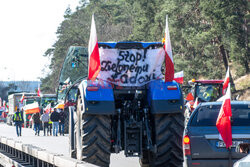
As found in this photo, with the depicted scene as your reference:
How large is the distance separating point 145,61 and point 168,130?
154 cm

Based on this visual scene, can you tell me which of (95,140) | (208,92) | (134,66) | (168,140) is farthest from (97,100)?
(208,92)

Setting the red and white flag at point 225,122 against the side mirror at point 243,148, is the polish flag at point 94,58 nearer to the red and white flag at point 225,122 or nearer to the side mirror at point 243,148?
the red and white flag at point 225,122

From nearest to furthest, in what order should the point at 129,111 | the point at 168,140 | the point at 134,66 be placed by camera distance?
1. the point at 168,140
2. the point at 129,111
3. the point at 134,66

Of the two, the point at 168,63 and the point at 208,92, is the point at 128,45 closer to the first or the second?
the point at 168,63

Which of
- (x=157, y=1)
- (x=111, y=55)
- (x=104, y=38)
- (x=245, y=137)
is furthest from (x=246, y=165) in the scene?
(x=104, y=38)

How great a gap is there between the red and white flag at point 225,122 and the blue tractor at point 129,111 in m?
2.00

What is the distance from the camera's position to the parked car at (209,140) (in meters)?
10.3

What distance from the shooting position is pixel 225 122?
9.99m

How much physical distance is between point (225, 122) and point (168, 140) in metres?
2.27

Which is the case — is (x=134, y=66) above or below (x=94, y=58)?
below

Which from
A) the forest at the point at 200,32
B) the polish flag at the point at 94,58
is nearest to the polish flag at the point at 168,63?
the polish flag at the point at 94,58

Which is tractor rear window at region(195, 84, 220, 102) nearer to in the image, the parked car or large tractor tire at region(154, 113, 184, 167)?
large tractor tire at region(154, 113, 184, 167)

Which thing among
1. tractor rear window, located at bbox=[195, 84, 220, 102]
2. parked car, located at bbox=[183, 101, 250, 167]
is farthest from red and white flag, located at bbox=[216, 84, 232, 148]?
tractor rear window, located at bbox=[195, 84, 220, 102]

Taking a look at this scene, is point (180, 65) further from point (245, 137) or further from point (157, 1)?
point (245, 137)
